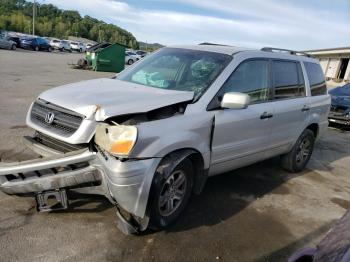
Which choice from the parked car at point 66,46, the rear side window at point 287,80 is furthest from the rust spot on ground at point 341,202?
the parked car at point 66,46

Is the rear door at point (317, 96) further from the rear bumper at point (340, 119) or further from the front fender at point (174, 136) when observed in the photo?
the rear bumper at point (340, 119)

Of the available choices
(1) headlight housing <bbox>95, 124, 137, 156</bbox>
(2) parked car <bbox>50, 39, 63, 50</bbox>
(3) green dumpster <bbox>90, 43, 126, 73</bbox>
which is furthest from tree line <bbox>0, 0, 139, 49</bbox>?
(1) headlight housing <bbox>95, 124, 137, 156</bbox>

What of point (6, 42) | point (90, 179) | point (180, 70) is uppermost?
point (180, 70)

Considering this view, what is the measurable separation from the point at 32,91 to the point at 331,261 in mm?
11264

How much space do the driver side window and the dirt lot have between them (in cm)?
138

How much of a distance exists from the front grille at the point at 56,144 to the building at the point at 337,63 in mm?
37142

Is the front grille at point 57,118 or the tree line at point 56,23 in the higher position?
the tree line at point 56,23

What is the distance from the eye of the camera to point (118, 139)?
3387 millimetres

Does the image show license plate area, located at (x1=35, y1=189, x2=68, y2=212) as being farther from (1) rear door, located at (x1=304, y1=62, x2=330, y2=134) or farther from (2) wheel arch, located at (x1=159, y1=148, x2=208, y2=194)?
(1) rear door, located at (x1=304, y1=62, x2=330, y2=134)

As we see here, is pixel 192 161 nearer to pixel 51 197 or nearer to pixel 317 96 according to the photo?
pixel 51 197

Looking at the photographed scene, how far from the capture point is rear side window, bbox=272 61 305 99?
5426 mm

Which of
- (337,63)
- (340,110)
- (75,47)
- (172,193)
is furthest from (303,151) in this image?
(75,47)

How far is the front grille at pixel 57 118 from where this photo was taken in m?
3.66

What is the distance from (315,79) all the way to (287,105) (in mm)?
1332
